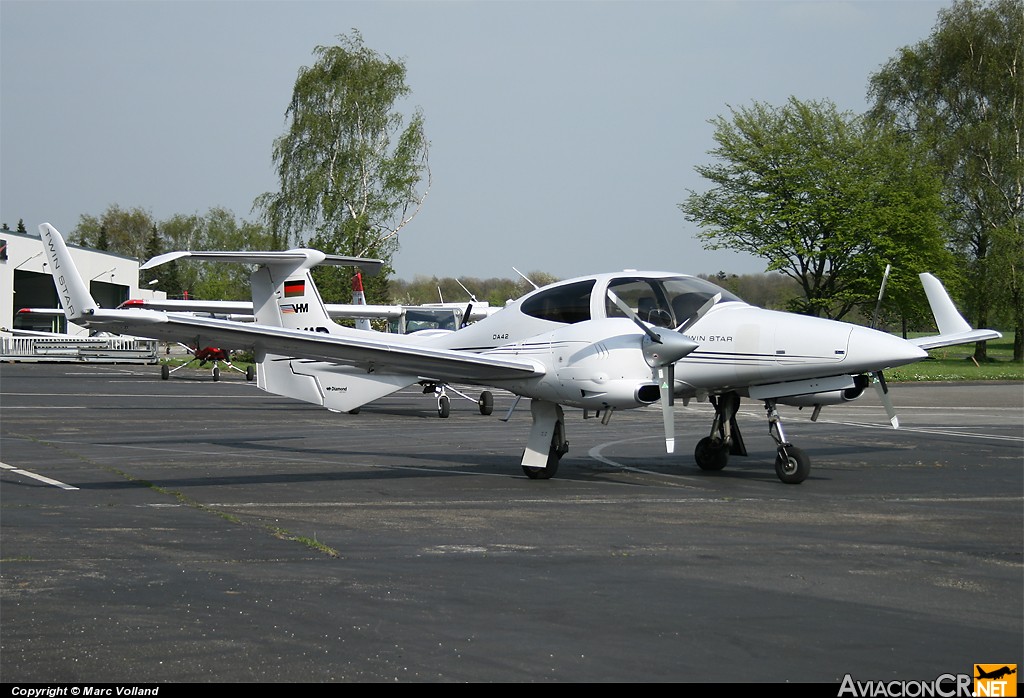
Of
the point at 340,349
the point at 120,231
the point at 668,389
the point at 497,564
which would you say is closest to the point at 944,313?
the point at 668,389

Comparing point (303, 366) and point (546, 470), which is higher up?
Result: point (303, 366)

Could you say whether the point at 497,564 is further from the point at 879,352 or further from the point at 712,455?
the point at 712,455

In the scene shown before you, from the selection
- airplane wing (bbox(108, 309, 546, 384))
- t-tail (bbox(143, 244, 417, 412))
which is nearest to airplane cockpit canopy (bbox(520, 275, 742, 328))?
airplane wing (bbox(108, 309, 546, 384))

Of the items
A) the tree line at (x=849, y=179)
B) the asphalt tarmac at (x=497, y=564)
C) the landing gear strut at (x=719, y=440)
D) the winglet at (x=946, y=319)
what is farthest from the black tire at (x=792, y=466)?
the tree line at (x=849, y=179)

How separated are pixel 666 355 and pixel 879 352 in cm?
230

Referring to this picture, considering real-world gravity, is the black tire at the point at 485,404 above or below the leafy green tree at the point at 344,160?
below

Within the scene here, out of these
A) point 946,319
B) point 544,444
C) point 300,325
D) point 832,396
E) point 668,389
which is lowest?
point 544,444

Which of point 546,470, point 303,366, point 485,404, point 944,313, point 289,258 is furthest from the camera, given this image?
point 485,404

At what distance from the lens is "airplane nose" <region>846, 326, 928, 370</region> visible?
1131cm

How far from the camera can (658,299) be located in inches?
489

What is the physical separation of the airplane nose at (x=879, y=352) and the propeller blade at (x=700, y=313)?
5.68ft

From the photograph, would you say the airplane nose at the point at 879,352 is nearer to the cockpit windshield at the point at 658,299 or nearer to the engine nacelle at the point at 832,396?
the engine nacelle at the point at 832,396

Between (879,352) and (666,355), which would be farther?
(666,355)

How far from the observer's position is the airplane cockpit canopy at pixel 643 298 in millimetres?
12398
